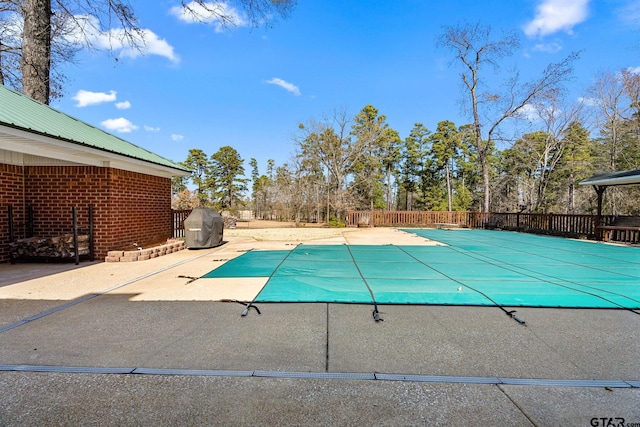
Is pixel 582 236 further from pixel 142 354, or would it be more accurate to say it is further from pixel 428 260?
pixel 142 354

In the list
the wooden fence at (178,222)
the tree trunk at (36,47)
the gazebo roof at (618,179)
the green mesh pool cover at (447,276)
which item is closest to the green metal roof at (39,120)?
the tree trunk at (36,47)

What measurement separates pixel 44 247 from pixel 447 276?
26.2 ft

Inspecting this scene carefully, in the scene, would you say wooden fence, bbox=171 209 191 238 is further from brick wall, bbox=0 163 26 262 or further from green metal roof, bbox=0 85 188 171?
brick wall, bbox=0 163 26 262

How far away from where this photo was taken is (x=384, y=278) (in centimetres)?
517

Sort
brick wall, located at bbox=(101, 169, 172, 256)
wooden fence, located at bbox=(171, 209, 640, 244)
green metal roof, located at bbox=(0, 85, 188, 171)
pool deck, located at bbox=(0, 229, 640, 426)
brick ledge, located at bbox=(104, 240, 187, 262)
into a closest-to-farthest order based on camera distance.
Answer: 1. pool deck, located at bbox=(0, 229, 640, 426)
2. green metal roof, located at bbox=(0, 85, 188, 171)
3. brick ledge, located at bbox=(104, 240, 187, 262)
4. brick wall, located at bbox=(101, 169, 172, 256)
5. wooden fence, located at bbox=(171, 209, 640, 244)

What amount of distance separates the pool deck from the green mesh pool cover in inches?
15.3

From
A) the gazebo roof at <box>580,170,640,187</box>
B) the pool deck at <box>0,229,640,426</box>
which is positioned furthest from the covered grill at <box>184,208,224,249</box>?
the gazebo roof at <box>580,170,640,187</box>

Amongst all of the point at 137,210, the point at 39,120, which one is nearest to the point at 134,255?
the point at 137,210

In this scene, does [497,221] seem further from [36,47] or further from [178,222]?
[36,47]

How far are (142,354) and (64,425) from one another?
0.85 m

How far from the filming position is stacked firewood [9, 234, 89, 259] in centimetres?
617

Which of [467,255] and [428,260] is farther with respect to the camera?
[467,255]

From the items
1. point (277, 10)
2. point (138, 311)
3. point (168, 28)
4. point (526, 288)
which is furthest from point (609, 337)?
point (168, 28)

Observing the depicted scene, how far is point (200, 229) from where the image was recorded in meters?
8.71
